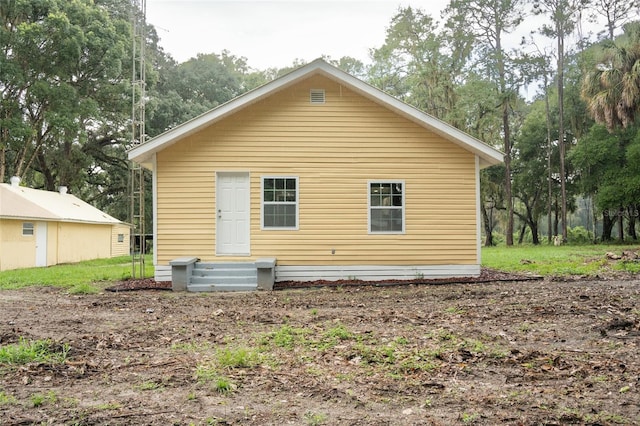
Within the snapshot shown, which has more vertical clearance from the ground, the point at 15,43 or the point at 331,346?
the point at 15,43

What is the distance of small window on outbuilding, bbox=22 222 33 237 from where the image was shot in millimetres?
18781

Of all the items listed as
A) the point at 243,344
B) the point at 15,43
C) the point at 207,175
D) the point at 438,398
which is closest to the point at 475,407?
the point at 438,398

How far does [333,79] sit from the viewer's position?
11594 mm

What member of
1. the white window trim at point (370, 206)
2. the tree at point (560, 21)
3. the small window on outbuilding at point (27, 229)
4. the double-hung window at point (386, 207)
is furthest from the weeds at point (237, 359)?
the tree at point (560, 21)

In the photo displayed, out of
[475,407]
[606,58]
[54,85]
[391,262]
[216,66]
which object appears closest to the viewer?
[475,407]

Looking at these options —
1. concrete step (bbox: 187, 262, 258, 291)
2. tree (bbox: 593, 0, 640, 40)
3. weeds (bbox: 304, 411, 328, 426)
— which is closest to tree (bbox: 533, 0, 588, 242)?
tree (bbox: 593, 0, 640, 40)

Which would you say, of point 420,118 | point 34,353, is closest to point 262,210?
point 420,118

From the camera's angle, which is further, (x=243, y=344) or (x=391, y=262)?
(x=391, y=262)

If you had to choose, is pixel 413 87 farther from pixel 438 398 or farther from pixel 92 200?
pixel 438 398

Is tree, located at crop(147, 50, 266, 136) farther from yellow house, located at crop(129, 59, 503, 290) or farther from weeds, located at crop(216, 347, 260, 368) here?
weeds, located at crop(216, 347, 260, 368)

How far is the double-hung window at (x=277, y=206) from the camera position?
11484 millimetres

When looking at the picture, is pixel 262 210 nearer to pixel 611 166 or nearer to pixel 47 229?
pixel 47 229

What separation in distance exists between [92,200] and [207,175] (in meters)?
27.2

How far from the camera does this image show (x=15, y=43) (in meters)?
22.8
